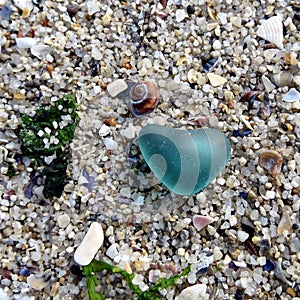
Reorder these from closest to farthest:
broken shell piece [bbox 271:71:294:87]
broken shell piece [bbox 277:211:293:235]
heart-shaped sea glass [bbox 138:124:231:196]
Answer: heart-shaped sea glass [bbox 138:124:231:196] < broken shell piece [bbox 277:211:293:235] < broken shell piece [bbox 271:71:294:87]

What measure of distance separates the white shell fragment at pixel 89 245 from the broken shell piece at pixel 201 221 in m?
0.32

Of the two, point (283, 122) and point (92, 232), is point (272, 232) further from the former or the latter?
point (92, 232)

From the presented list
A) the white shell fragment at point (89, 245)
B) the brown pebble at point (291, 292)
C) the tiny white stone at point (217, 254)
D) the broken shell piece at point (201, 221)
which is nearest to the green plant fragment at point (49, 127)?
the white shell fragment at point (89, 245)

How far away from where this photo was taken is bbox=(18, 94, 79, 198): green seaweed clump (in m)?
2.29

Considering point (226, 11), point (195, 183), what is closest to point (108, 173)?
point (195, 183)

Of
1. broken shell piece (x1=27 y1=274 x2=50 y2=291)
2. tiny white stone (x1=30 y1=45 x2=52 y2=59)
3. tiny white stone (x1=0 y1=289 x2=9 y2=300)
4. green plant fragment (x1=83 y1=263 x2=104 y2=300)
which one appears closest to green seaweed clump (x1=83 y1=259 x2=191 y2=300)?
green plant fragment (x1=83 y1=263 x2=104 y2=300)

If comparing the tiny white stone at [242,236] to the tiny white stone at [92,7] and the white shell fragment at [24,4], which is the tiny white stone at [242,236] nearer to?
the tiny white stone at [92,7]

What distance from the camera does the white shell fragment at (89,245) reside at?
222 cm

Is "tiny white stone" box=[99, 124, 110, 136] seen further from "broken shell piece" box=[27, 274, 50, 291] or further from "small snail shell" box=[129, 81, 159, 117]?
"broken shell piece" box=[27, 274, 50, 291]

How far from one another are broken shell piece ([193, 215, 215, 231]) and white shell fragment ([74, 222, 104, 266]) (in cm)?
32

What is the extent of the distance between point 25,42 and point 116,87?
37 cm

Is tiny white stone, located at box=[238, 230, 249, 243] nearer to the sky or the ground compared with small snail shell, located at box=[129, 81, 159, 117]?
nearer to the ground

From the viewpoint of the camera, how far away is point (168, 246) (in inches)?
89.0

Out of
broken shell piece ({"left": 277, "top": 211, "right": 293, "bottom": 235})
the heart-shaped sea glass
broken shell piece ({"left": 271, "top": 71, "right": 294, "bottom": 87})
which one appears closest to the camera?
the heart-shaped sea glass
